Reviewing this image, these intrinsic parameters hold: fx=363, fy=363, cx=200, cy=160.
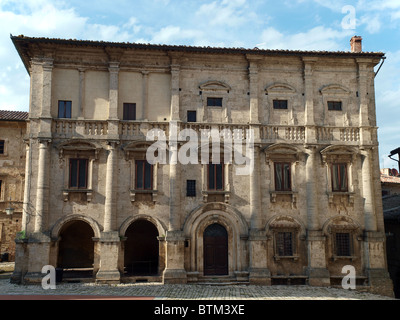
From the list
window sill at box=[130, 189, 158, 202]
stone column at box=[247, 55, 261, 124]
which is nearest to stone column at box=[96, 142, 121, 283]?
window sill at box=[130, 189, 158, 202]

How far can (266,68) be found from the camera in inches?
894

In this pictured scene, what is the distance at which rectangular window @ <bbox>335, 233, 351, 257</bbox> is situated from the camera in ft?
70.7

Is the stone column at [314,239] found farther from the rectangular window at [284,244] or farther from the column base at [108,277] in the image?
the column base at [108,277]

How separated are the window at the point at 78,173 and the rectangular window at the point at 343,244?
1519 cm

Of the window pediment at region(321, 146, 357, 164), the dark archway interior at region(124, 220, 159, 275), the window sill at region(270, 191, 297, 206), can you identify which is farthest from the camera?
the dark archway interior at region(124, 220, 159, 275)

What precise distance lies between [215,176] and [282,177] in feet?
13.4

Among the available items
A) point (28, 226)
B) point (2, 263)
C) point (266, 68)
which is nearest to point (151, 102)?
point (266, 68)

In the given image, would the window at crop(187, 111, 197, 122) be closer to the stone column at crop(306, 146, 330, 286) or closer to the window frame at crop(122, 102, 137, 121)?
the window frame at crop(122, 102, 137, 121)

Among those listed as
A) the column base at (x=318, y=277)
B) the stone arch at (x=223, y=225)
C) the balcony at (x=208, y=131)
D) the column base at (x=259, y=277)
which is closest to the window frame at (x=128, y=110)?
the balcony at (x=208, y=131)

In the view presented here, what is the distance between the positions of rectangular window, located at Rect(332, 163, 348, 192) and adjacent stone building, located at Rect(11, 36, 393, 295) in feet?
0.23

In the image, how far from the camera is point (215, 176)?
21.7 metres

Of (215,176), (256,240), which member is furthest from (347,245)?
(215,176)

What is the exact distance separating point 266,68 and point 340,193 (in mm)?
8865

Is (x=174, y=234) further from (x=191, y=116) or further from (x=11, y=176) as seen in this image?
(x=11, y=176)
